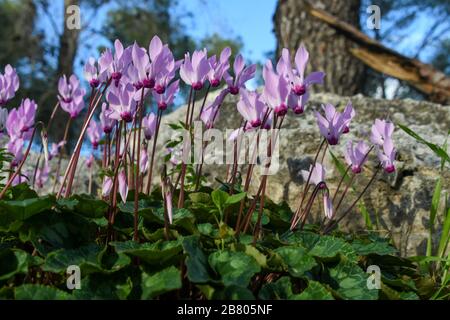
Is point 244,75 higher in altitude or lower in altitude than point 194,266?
higher

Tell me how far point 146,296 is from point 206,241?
0.45 meters

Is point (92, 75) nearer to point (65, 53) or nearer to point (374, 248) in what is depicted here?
point (374, 248)

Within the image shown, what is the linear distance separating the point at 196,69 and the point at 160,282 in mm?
841

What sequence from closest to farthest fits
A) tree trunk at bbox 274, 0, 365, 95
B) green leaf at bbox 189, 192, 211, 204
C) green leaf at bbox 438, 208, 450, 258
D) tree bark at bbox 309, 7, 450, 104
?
green leaf at bbox 189, 192, 211, 204
green leaf at bbox 438, 208, 450, 258
tree bark at bbox 309, 7, 450, 104
tree trunk at bbox 274, 0, 365, 95

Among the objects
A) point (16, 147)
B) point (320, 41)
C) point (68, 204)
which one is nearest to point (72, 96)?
point (16, 147)

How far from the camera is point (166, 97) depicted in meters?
2.55

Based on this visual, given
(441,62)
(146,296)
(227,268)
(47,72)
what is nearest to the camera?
(146,296)

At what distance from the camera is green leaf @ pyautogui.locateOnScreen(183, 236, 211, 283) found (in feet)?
6.04

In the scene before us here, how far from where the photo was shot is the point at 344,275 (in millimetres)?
2152

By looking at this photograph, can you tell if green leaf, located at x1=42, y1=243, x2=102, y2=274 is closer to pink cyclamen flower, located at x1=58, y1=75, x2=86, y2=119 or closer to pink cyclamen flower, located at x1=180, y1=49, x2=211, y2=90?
pink cyclamen flower, located at x1=180, y1=49, x2=211, y2=90

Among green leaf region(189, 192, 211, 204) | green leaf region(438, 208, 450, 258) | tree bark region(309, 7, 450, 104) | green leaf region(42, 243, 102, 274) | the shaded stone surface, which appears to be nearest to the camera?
green leaf region(42, 243, 102, 274)

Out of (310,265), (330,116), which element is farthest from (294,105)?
(310,265)

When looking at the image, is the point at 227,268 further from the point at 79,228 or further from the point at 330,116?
the point at 330,116

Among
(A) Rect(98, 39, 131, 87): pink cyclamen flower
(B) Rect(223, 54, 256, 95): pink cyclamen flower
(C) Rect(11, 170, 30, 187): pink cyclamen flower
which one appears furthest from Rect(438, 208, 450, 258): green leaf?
(C) Rect(11, 170, 30, 187): pink cyclamen flower
